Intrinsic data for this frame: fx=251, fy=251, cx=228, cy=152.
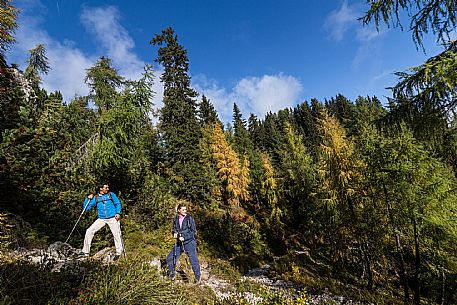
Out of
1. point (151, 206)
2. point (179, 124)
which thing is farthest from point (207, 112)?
point (151, 206)

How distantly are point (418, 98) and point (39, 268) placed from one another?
7685mm

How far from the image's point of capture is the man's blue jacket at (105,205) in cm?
690

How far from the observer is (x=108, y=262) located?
6.25m

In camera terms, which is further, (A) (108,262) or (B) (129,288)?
(A) (108,262)

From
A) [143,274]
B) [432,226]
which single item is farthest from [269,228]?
[143,274]

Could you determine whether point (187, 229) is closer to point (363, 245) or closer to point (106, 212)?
point (106, 212)

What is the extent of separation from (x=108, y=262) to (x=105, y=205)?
1.51 metres

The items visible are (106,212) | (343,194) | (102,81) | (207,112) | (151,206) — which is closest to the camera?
(106,212)

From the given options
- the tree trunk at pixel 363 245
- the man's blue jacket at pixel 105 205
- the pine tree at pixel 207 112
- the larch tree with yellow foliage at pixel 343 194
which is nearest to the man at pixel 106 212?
the man's blue jacket at pixel 105 205

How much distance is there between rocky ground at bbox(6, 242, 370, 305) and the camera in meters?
5.28

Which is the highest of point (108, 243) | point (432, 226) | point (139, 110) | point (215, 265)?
point (139, 110)

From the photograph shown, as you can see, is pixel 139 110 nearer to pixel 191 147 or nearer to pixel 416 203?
pixel 191 147

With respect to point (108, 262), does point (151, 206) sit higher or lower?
higher

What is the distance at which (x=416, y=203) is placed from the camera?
9.32m
